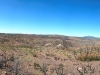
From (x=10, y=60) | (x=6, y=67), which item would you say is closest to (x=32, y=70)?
(x=6, y=67)

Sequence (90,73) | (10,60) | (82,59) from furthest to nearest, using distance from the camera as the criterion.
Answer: (82,59) → (10,60) → (90,73)

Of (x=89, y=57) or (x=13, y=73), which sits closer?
(x=13, y=73)

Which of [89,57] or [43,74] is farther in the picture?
[89,57]

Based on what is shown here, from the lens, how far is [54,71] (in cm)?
960

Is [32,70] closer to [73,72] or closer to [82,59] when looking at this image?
[73,72]

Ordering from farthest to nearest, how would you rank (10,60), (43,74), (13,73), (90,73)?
(10,60) < (90,73) < (43,74) < (13,73)

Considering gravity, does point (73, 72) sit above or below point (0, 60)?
below

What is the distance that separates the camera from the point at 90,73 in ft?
31.3

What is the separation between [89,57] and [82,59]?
2.24ft

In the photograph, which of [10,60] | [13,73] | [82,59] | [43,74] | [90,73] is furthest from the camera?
[82,59]

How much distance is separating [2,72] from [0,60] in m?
1.42

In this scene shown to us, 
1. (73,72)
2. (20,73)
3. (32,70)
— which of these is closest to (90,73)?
(73,72)

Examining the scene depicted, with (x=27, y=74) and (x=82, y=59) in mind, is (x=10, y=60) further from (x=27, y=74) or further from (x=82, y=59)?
(x=82, y=59)

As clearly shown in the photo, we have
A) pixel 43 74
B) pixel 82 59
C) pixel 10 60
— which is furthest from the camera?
pixel 82 59
